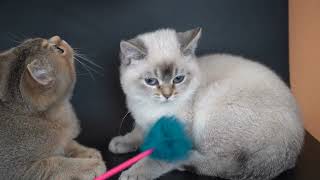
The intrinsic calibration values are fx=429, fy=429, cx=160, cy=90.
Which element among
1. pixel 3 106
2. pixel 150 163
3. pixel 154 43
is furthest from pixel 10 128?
pixel 154 43

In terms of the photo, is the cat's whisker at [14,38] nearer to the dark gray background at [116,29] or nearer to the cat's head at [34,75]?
the dark gray background at [116,29]

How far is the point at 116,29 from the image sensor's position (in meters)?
1.97

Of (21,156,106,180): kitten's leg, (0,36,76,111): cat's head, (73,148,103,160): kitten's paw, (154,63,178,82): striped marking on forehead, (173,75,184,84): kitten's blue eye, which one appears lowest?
(73,148,103,160): kitten's paw

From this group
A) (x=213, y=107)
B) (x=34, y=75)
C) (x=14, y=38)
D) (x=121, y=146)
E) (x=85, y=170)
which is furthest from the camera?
(x=14, y=38)

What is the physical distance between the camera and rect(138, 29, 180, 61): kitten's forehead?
159cm

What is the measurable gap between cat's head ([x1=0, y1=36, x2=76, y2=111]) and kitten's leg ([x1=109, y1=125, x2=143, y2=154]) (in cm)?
43

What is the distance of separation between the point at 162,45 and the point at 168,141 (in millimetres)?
376

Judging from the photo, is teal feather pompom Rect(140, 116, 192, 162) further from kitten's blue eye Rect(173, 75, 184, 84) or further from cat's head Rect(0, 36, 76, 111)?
cat's head Rect(0, 36, 76, 111)

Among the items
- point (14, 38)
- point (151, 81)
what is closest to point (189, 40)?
point (151, 81)

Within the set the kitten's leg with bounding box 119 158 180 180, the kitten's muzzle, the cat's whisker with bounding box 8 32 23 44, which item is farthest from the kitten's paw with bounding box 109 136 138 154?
the cat's whisker with bounding box 8 32 23 44

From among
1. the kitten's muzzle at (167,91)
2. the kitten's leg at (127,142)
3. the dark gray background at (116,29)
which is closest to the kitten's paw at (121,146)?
the kitten's leg at (127,142)

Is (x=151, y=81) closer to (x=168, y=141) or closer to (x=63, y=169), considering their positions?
(x=168, y=141)

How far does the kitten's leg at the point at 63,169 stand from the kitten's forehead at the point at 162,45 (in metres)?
0.45

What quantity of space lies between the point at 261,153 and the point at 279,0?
0.84 metres
